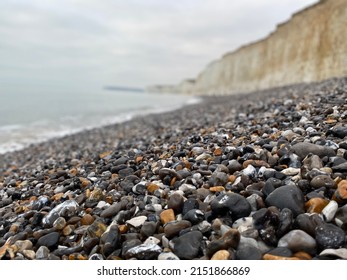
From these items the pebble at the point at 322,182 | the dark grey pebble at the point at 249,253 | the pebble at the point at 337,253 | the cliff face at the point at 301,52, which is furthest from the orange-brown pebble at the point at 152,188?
the cliff face at the point at 301,52

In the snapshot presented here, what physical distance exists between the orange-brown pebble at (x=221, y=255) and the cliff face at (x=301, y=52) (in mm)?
20333

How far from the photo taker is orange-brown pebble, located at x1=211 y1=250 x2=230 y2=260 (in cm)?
204

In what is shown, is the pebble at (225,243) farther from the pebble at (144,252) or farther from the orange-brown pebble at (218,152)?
the orange-brown pebble at (218,152)

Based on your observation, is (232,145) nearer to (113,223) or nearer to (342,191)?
(342,191)

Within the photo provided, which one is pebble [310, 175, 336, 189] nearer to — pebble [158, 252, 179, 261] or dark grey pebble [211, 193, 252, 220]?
dark grey pebble [211, 193, 252, 220]

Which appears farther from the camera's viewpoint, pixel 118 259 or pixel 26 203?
pixel 26 203

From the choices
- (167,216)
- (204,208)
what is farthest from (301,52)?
(167,216)

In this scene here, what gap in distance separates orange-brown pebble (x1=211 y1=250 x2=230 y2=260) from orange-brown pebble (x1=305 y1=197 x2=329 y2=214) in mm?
772

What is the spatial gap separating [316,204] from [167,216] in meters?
1.24

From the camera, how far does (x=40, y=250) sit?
2.43 meters
